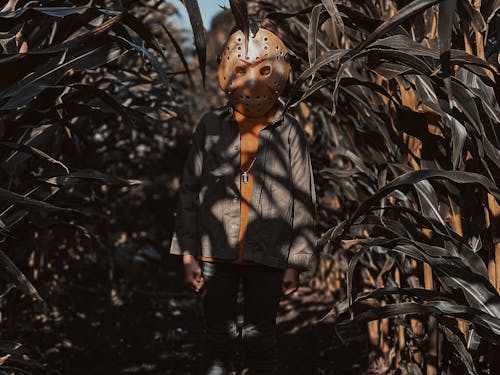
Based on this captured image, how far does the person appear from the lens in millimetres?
1819

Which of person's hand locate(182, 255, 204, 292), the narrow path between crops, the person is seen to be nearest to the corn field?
Answer: the narrow path between crops

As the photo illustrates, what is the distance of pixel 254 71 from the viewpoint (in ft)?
5.86

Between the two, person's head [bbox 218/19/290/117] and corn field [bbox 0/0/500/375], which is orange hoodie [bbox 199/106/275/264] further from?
corn field [bbox 0/0/500/375]

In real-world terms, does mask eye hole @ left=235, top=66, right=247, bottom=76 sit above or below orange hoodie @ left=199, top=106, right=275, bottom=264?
above

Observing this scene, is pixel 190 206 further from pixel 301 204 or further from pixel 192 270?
pixel 301 204

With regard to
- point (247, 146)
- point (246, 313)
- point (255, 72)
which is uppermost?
point (255, 72)

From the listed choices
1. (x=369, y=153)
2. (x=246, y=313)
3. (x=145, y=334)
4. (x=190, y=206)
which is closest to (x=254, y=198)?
(x=190, y=206)

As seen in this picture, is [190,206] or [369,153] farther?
[369,153]

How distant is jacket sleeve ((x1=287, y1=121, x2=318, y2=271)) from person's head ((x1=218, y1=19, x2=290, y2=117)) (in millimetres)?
125

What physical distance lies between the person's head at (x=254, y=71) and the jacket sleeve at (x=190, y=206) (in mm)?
136

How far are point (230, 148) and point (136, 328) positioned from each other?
1.76m

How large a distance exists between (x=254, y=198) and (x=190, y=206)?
0.56 ft

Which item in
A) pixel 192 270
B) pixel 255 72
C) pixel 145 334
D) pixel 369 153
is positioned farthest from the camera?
pixel 145 334

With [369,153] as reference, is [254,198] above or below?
below
